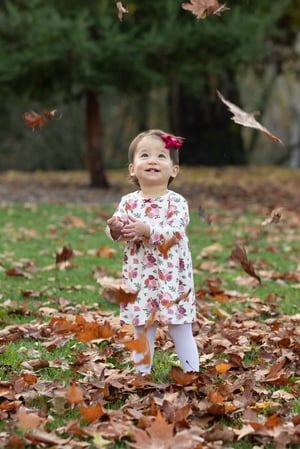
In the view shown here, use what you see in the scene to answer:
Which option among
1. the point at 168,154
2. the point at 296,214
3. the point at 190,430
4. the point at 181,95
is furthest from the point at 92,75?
the point at 190,430

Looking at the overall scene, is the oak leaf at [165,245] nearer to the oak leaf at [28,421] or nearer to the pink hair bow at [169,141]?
the pink hair bow at [169,141]

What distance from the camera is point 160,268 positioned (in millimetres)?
4164

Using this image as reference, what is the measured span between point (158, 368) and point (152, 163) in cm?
118

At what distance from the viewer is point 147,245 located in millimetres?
4203

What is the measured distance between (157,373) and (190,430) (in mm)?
1010

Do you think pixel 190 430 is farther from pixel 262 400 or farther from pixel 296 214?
pixel 296 214

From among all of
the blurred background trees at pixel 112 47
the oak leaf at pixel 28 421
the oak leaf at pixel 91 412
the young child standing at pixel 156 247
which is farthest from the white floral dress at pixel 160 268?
the blurred background trees at pixel 112 47

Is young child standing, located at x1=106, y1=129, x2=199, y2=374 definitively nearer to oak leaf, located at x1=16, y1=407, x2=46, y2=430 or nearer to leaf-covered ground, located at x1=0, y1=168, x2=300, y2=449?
leaf-covered ground, located at x1=0, y1=168, x2=300, y2=449

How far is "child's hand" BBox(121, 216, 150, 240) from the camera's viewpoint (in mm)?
4078

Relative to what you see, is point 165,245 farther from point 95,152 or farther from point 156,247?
point 95,152

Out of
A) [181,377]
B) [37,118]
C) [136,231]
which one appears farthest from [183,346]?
[37,118]

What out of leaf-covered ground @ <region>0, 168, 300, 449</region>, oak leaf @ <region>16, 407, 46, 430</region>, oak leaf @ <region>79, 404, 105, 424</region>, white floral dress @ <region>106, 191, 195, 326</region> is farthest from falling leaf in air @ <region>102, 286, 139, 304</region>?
oak leaf @ <region>16, 407, 46, 430</region>

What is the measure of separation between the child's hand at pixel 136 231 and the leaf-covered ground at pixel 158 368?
0.69 metres

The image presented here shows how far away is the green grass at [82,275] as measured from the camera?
4586mm
